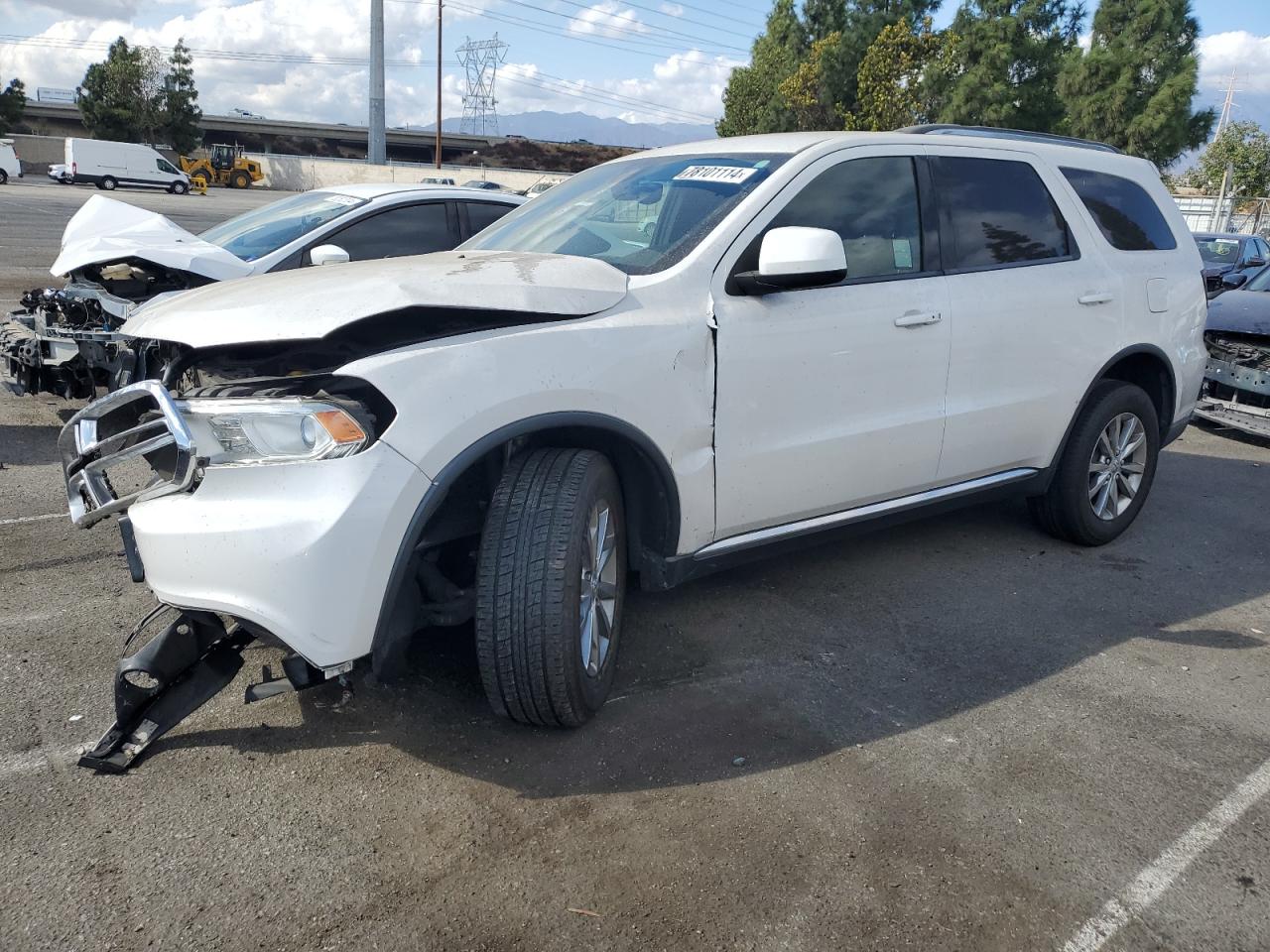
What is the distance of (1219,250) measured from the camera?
14750 mm

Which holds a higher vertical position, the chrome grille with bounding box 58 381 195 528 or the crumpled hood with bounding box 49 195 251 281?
the crumpled hood with bounding box 49 195 251 281

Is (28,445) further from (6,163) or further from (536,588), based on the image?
(6,163)

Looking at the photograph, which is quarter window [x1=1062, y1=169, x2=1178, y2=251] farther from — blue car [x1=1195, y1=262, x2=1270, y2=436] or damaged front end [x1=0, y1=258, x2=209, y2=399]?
damaged front end [x1=0, y1=258, x2=209, y2=399]

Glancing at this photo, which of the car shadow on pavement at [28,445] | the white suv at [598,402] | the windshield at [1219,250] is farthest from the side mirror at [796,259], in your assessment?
the windshield at [1219,250]

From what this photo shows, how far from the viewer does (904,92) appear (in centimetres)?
3584

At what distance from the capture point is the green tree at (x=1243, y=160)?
3969cm

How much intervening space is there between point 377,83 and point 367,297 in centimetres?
3309

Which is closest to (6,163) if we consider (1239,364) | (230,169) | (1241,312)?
(230,169)

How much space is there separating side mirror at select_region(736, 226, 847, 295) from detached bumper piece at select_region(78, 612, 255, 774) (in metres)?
1.97

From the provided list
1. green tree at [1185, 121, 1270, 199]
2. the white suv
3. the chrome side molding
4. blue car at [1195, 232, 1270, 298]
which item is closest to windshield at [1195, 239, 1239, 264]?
blue car at [1195, 232, 1270, 298]

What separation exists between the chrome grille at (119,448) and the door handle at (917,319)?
8.51ft

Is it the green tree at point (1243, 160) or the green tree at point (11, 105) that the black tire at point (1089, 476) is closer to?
the green tree at point (1243, 160)

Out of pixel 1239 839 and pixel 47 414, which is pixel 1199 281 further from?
pixel 47 414

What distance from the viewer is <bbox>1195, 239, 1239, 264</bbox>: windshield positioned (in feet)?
47.6
